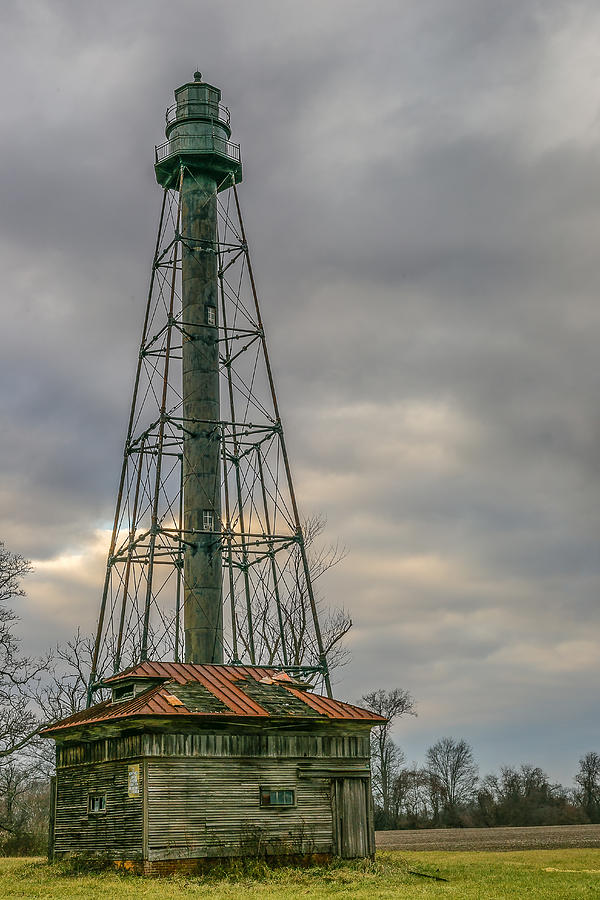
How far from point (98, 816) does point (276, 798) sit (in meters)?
4.51

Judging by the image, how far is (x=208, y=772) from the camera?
1041 inches

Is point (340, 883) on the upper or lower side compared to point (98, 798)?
lower

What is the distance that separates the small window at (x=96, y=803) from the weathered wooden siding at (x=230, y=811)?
241 centimetres

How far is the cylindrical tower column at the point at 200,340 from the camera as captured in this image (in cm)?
3422

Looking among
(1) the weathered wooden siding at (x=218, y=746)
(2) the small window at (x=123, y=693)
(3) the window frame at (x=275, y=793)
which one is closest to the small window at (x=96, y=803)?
(1) the weathered wooden siding at (x=218, y=746)

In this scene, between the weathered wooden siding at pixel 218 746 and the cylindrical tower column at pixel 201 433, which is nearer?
the weathered wooden siding at pixel 218 746

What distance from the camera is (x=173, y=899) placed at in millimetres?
21234

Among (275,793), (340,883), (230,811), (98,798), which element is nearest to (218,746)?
(230,811)

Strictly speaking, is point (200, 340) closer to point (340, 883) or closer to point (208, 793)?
point (208, 793)

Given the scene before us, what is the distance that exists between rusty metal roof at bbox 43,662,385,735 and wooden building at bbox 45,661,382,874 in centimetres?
5

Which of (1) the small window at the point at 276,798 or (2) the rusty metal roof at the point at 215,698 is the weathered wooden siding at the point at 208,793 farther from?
(2) the rusty metal roof at the point at 215,698

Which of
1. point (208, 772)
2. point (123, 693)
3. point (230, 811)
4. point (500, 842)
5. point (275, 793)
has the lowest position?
point (500, 842)

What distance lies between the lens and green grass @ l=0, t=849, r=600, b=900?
22422 millimetres

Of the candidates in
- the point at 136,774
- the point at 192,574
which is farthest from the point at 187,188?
the point at 136,774
